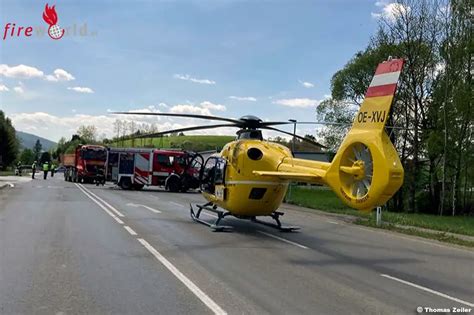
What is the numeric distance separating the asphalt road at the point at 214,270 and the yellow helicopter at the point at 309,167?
110 cm

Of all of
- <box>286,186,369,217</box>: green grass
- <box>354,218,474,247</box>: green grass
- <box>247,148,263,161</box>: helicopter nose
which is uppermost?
<box>247,148,263,161</box>: helicopter nose

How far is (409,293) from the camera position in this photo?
7.79 m

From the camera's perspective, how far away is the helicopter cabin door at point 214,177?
48.9 ft

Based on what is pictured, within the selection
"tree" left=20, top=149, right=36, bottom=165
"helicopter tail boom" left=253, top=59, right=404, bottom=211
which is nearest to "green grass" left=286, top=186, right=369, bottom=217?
"helicopter tail boom" left=253, top=59, right=404, bottom=211

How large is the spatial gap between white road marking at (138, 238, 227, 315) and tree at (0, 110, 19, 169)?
84183 millimetres

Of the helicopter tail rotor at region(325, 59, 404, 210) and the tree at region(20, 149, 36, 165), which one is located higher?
the tree at region(20, 149, 36, 165)

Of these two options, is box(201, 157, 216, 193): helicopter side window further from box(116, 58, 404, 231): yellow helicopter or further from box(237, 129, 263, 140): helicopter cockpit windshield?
box(237, 129, 263, 140): helicopter cockpit windshield

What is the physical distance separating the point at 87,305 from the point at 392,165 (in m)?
5.46

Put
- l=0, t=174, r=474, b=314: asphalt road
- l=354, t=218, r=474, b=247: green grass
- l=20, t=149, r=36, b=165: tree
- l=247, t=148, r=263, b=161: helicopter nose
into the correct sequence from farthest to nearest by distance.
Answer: l=20, t=149, r=36, b=165: tree → l=354, t=218, r=474, b=247: green grass → l=247, t=148, r=263, b=161: helicopter nose → l=0, t=174, r=474, b=314: asphalt road

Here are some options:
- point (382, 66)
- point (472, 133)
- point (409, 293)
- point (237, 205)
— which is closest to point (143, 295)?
Result: point (409, 293)

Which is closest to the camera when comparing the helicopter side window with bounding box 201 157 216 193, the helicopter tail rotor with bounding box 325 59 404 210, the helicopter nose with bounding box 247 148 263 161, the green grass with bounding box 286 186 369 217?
the helicopter tail rotor with bounding box 325 59 404 210

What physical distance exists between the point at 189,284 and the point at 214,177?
8027mm

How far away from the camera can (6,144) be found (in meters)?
89.4

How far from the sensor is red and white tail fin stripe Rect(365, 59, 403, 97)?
30.8 feet
